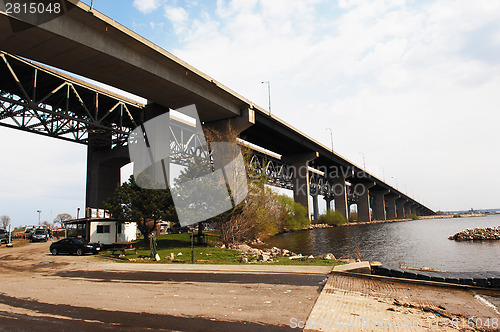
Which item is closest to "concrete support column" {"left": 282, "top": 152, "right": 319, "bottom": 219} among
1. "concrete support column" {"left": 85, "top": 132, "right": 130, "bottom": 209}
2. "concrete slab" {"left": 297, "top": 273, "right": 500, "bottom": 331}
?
"concrete support column" {"left": 85, "top": 132, "right": 130, "bottom": 209}

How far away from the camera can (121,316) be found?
7934 mm

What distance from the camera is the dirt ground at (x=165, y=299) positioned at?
7359mm

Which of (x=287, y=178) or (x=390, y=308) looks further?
(x=287, y=178)

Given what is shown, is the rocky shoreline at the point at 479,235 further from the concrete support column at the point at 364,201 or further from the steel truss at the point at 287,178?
the concrete support column at the point at 364,201

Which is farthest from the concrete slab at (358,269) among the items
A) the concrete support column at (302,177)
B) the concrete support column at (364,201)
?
the concrete support column at (364,201)

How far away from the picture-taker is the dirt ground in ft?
24.1

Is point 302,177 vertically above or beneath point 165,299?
above

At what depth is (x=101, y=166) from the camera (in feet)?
172

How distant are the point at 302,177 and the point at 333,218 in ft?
74.9

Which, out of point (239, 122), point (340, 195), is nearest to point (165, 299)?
point (239, 122)

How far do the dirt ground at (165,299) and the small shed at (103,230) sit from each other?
51.4 ft

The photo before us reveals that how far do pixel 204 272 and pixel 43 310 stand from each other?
714cm

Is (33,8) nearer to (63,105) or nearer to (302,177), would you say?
(63,105)

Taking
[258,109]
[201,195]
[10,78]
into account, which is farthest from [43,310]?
[258,109]
